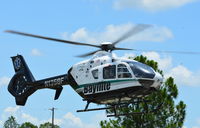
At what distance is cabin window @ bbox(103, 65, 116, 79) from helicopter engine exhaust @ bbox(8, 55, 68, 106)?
194 inches

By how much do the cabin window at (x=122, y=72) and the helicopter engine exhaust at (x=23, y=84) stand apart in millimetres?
5865

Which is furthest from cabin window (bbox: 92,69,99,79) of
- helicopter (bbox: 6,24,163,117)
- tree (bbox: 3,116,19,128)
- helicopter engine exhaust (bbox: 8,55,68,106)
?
tree (bbox: 3,116,19,128)

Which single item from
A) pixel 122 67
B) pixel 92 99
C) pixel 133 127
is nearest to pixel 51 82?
pixel 92 99

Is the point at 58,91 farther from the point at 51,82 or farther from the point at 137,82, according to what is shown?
the point at 137,82

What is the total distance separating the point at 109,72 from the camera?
32.3 m

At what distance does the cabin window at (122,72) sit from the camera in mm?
31583

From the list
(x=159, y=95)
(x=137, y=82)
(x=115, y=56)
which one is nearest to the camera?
(x=137, y=82)

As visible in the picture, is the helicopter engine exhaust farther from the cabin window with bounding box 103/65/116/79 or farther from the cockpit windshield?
the cockpit windshield

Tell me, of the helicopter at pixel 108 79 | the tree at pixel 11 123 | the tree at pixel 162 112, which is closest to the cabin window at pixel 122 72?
the helicopter at pixel 108 79

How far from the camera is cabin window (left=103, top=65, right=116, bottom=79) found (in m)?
32.1

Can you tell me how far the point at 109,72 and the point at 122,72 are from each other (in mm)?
895

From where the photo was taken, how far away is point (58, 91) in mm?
36938

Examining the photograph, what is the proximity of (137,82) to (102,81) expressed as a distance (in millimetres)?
2440

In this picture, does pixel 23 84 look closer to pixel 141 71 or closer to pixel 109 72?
pixel 109 72
